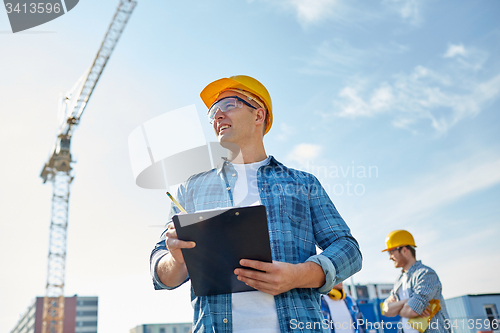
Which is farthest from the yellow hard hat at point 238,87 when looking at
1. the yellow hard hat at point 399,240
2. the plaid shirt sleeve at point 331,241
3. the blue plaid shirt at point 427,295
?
the yellow hard hat at point 399,240

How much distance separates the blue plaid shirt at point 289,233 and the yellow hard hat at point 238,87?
561 millimetres

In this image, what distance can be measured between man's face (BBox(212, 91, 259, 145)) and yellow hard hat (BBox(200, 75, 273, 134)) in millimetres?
153

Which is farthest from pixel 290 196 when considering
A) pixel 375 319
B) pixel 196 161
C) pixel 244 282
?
pixel 375 319

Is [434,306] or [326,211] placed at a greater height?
[326,211]

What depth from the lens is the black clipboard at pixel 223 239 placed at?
1.71 metres

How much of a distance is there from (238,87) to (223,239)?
1.49 metres

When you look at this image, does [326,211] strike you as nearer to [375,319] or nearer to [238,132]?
[238,132]

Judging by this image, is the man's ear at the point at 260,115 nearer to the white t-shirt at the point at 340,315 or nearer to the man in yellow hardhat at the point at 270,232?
the man in yellow hardhat at the point at 270,232

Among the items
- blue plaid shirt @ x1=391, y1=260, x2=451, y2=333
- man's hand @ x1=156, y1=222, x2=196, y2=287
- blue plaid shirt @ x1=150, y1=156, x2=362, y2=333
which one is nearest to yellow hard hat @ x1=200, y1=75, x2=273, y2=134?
blue plaid shirt @ x1=150, y1=156, x2=362, y2=333

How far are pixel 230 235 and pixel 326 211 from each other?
88 centimetres

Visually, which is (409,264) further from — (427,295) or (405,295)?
(427,295)

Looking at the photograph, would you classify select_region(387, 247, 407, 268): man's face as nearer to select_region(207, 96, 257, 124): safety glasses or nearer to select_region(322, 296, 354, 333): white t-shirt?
select_region(322, 296, 354, 333): white t-shirt

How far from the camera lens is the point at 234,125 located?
9.34 ft

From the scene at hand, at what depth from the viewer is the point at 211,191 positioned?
2.46m
